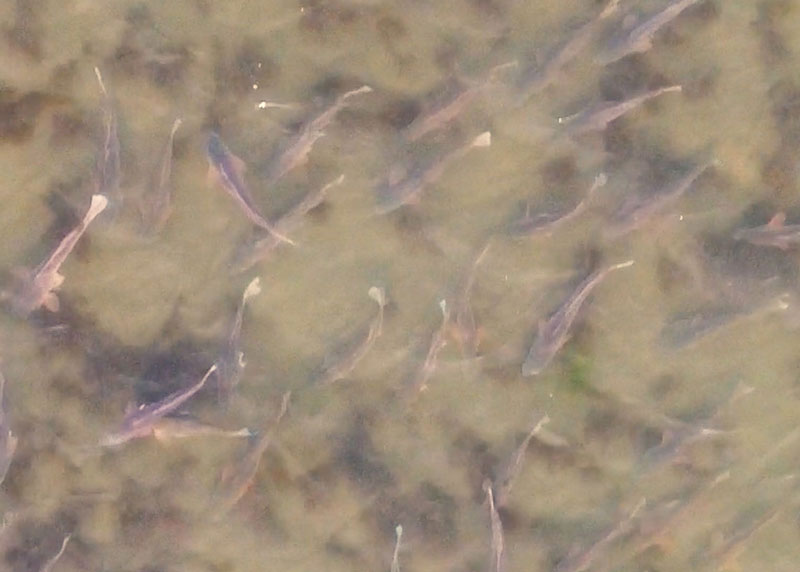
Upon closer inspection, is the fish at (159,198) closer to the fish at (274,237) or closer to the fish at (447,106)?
the fish at (274,237)

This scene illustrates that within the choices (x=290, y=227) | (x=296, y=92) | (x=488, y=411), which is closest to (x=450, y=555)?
(x=488, y=411)

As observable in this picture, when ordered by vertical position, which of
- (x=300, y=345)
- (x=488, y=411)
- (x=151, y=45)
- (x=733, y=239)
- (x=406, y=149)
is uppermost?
(x=151, y=45)

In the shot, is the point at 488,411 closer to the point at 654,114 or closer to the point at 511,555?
the point at 511,555

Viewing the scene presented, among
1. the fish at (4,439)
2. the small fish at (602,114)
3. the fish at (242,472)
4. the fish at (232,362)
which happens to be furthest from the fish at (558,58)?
the fish at (4,439)

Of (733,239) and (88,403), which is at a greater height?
(733,239)

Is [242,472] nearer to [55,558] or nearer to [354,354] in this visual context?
[354,354]

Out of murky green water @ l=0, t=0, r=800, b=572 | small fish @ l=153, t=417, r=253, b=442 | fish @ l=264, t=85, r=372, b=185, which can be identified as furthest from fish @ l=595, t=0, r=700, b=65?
small fish @ l=153, t=417, r=253, b=442
